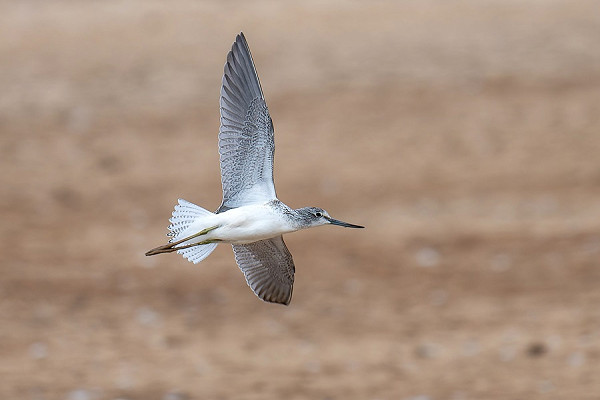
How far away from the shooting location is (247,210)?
500cm

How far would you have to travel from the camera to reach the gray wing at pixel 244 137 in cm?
525

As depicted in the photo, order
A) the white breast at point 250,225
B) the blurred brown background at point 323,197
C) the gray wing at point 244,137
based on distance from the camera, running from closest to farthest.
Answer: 1. the white breast at point 250,225
2. the gray wing at point 244,137
3. the blurred brown background at point 323,197

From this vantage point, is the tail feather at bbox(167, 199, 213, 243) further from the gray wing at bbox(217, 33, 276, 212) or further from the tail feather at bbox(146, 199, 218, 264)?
the gray wing at bbox(217, 33, 276, 212)

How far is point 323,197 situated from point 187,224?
671 centimetres

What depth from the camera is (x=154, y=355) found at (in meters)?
8.68

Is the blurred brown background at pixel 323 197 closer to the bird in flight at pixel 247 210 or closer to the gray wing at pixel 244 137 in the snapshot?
the bird in flight at pixel 247 210

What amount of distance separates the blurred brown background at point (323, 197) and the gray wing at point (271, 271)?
2420 mm

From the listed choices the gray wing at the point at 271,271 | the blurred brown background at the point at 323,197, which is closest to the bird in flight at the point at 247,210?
the gray wing at the point at 271,271

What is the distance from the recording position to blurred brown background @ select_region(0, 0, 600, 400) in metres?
8.48

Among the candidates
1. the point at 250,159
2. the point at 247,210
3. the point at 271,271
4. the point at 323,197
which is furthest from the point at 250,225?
the point at 323,197

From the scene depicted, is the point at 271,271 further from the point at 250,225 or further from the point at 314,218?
the point at 250,225

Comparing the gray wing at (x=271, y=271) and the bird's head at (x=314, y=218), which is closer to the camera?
the bird's head at (x=314, y=218)

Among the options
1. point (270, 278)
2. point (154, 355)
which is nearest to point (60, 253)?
point (154, 355)

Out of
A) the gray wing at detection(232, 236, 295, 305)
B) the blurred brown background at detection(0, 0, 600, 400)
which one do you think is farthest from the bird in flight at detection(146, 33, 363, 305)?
the blurred brown background at detection(0, 0, 600, 400)
